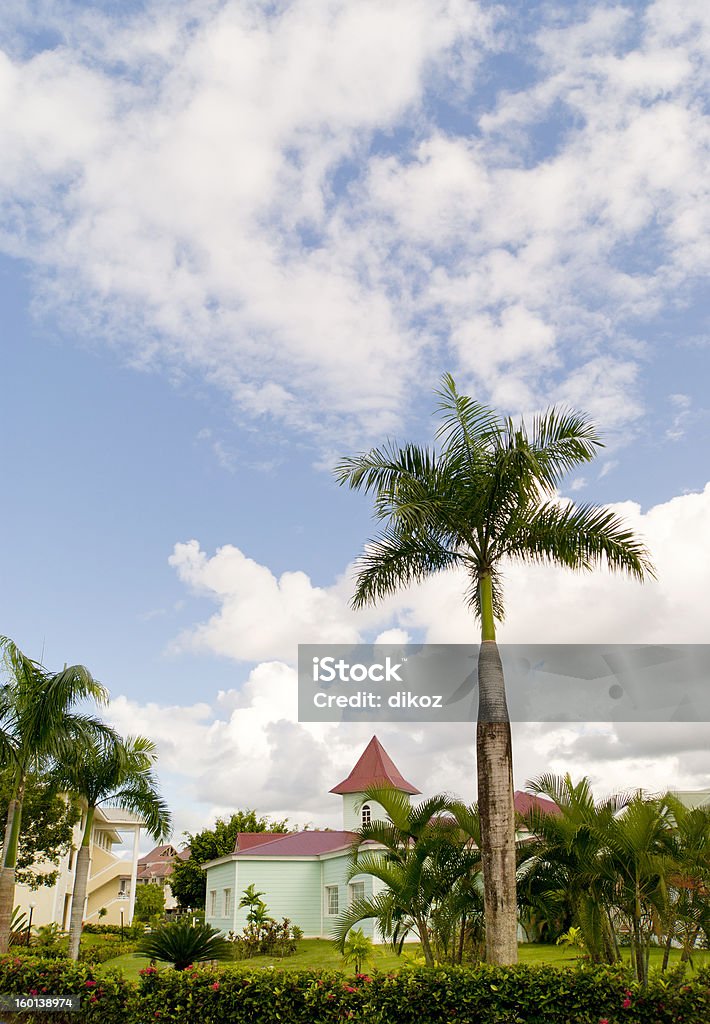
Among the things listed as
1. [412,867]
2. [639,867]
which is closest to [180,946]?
[412,867]

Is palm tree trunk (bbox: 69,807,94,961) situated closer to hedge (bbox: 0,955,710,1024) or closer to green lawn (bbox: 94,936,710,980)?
green lawn (bbox: 94,936,710,980)

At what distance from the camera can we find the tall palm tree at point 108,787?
71.6ft

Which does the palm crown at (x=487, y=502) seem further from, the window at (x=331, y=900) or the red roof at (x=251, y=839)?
the red roof at (x=251, y=839)

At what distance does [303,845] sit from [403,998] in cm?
2617

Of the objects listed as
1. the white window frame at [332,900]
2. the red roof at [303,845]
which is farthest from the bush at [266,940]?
the red roof at [303,845]

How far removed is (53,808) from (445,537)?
20.9 metres

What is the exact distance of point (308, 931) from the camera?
31.9 meters

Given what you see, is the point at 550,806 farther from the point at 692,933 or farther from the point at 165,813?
the point at 692,933

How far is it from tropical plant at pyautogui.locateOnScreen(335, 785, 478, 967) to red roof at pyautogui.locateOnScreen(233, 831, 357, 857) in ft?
62.3

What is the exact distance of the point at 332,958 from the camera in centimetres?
2428

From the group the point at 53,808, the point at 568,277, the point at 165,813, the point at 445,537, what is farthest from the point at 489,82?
the point at 53,808

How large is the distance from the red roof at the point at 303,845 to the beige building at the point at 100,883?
6.91 meters

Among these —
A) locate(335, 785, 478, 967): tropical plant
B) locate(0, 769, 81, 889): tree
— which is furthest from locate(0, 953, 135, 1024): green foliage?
locate(0, 769, 81, 889): tree

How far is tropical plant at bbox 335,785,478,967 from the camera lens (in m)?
13.0
